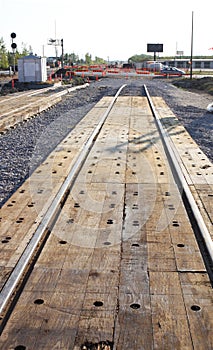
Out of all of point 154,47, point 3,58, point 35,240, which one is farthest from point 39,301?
point 154,47

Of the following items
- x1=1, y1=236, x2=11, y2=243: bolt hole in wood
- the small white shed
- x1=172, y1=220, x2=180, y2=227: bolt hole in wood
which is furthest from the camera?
the small white shed

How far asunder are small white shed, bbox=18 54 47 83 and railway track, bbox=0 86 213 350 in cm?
2533

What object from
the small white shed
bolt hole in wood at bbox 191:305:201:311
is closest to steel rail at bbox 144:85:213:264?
bolt hole in wood at bbox 191:305:201:311

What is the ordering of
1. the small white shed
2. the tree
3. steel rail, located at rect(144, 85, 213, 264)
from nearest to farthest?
steel rail, located at rect(144, 85, 213, 264) → the small white shed → the tree

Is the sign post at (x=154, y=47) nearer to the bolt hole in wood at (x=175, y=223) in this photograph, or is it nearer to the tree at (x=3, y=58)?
the tree at (x=3, y=58)

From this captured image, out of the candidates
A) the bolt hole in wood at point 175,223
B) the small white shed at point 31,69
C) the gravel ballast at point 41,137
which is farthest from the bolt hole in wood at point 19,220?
the small white shed at point 31,69

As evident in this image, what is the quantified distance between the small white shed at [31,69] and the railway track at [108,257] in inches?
997

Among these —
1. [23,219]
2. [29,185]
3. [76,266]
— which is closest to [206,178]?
[29,185]

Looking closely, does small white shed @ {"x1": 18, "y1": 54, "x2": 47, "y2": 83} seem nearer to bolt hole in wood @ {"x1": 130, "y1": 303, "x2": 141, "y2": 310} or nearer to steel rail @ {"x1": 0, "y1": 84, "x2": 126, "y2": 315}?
steel rail @ {"x1": 0, "y1": 84, "x2": 126, "y2": 315}

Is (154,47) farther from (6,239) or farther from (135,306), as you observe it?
(135,306)

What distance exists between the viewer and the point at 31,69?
3259 cm

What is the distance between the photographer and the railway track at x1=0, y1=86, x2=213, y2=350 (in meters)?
3.24

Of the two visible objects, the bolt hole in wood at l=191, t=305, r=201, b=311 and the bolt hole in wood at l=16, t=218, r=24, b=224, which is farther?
the bolt hole in wood at l=16, t=218, r=24, b=224

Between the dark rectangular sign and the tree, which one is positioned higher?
the dark rectangular sign
